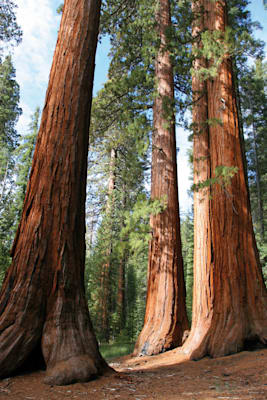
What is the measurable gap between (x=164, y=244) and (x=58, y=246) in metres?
3.70

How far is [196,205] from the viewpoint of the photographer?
6.60 metres

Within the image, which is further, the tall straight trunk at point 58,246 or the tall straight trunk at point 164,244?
the tall straight trunk at point 164,244

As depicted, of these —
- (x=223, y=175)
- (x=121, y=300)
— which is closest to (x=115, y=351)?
(x=121, y=300)

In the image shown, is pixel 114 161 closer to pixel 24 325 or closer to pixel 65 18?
pixel 65 18

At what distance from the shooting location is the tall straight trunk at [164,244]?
20.0ft

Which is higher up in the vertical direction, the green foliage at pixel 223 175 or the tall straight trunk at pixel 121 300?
the green foliage at pixel 223 175

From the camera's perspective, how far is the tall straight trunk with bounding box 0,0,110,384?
2877 millimetres

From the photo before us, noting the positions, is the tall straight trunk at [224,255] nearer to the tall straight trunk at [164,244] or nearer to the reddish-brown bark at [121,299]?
the tall straight trunk at [164,244]

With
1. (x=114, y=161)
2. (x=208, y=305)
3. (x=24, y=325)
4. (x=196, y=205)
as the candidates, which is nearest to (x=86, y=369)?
(x=24, y=325)

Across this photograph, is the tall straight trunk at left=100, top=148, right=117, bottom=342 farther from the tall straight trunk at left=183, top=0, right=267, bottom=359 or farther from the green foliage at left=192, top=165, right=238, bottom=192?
the green foliage at left=192, top=165, right=238, bottom=192

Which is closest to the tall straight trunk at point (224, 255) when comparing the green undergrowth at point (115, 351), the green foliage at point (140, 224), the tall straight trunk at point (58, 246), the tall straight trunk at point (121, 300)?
the green foliage at point (140, 224)

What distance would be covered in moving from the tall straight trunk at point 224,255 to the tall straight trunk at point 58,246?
252 cm

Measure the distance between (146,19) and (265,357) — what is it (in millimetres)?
8514

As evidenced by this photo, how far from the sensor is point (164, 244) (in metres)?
6.65
